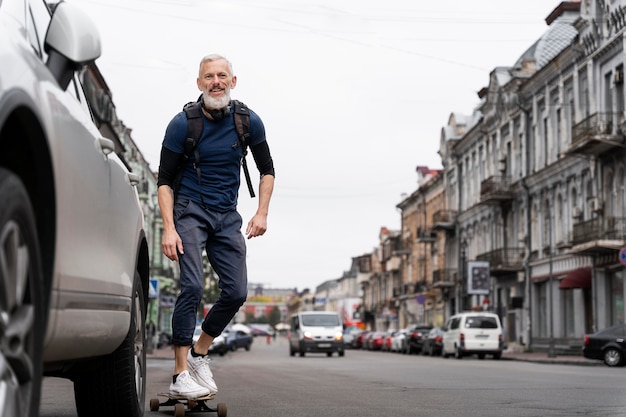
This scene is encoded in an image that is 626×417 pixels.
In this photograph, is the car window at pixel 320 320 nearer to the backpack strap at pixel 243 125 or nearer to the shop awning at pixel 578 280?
the shop awning at pixel 578 280

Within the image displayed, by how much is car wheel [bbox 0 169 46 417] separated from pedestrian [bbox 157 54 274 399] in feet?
10.2

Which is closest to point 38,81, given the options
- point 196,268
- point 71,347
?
point 71,347

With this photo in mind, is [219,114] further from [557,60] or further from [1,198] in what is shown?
[557,60]

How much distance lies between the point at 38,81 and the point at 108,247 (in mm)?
1406

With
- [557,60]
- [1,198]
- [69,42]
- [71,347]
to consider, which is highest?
[557,60]

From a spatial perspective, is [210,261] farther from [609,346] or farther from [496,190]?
[496,190]

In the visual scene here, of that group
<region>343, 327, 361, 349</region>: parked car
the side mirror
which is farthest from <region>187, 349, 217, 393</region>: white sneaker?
<region>343, 327, 361, 349</region>: parked car

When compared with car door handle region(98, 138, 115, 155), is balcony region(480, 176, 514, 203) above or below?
above

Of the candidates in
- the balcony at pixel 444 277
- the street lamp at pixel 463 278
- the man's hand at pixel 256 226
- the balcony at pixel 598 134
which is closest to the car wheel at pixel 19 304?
the man's hand at pixel 256 226

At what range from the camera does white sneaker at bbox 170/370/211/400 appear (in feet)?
21.9

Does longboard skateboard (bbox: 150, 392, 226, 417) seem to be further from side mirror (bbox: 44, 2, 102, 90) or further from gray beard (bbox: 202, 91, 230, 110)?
side mirror (bbox: 44, 2, 102, 90)

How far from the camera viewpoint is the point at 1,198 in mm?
3133

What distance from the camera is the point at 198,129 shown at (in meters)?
6.88

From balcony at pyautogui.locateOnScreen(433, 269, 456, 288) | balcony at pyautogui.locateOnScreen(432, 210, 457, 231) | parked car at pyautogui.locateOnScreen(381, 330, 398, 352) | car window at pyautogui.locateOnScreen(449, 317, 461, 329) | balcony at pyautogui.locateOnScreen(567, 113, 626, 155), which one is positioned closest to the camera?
balcony at pyautogui.locateOnScreen(567, 113, 626, 155)
